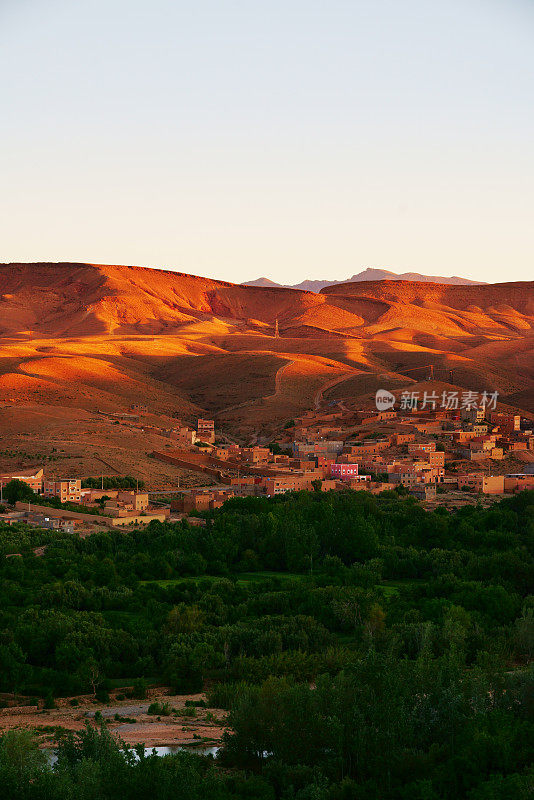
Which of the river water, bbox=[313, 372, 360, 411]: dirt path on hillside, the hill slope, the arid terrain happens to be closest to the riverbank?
the river water

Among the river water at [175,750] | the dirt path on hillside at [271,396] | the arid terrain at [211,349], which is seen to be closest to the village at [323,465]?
the arid terrain at [211,349]

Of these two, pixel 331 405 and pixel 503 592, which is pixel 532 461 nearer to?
pixel 331 405

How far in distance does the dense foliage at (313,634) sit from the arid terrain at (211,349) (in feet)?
52.2

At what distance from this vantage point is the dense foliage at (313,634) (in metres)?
14.6

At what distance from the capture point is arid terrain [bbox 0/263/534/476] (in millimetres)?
64644

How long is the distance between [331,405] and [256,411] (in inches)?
194

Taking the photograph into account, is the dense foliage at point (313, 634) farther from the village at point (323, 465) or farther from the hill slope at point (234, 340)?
the hill slope at point (234, 340)

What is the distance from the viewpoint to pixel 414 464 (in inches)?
1877

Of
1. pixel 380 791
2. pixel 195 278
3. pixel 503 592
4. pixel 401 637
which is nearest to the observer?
pixel 380 791

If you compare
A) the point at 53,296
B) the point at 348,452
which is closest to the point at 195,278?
the point at 53,296

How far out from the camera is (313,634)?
72.8 feet

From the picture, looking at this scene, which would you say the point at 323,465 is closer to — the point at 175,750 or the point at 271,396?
the point at 271,396

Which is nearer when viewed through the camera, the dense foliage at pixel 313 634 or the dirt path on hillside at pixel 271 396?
the dense foliage at pixel 313 634

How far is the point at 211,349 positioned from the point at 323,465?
59.3m
